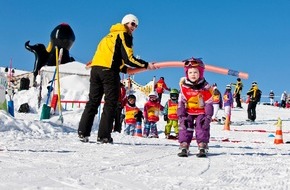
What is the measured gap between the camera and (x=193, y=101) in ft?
20.1

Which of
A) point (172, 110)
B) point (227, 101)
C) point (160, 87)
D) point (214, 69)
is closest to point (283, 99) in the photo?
point (160, 87)

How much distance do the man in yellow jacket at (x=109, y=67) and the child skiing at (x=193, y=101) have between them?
36.3 inches

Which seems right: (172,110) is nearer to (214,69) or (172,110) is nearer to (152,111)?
(152,111)

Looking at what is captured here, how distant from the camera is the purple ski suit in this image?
6.00m

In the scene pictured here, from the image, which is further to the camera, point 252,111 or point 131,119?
point 252,111

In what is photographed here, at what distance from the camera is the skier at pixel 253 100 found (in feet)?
72.3

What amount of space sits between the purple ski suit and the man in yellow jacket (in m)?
0.99

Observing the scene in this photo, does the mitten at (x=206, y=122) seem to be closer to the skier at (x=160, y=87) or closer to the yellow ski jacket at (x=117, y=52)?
the yellow ski jacket at (x=117, y=52)

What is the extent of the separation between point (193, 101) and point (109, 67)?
1.41 m

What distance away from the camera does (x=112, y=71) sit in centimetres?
691

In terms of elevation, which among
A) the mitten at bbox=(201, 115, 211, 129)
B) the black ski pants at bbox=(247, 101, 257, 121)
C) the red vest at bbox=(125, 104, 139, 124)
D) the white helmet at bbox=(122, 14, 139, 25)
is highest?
the white helmet at bbox=(122, 14, 139, 25)

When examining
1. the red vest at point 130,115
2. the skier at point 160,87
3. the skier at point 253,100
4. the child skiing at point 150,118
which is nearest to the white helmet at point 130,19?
the child skiing at point 150,118

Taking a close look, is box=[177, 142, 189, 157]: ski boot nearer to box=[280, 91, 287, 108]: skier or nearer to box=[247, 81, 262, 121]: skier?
box=[247, 81, 262, 121]: skier

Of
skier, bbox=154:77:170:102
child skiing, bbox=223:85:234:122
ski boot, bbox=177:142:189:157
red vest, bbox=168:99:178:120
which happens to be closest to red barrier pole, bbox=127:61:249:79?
ski boot, bbox=177:142:189:157
